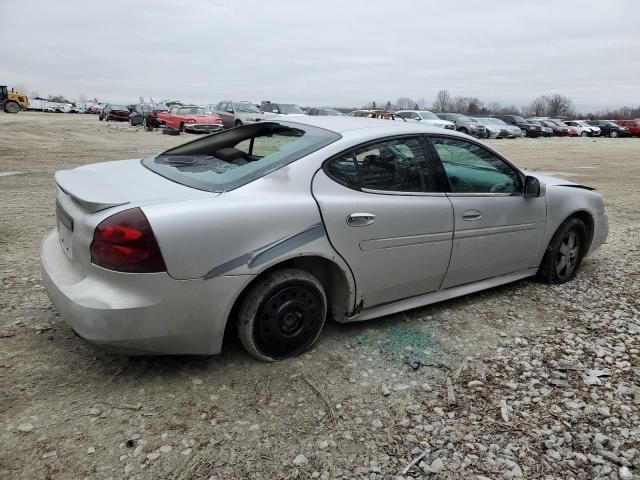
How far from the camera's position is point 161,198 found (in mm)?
2580

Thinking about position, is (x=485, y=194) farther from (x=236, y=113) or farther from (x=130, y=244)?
(x=236, y=113)

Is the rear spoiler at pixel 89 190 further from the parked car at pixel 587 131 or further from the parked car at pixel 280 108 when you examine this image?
the parked car at pixel 587 131

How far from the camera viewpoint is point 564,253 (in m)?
4.41

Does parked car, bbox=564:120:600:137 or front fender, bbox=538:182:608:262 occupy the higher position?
parked car, bbox=564:120:600:137

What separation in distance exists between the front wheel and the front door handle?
0.40 metres

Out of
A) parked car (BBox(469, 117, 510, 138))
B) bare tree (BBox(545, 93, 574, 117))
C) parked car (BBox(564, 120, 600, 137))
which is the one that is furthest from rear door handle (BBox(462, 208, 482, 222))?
bare tree (BBox(545, 93, 574, 117))

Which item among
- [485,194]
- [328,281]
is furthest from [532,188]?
[328,281]

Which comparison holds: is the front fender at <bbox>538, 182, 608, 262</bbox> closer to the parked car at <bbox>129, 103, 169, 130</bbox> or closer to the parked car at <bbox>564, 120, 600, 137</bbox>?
the parked car at <bbox>129, 103, 169, 130</bbox>

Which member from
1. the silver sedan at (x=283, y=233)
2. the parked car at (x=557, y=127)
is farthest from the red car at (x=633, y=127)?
the silver sedan at (x=283, y=233)

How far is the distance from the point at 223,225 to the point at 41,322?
5.52 ft

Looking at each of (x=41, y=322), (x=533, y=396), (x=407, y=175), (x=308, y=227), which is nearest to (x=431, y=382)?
(x=533, y=396)

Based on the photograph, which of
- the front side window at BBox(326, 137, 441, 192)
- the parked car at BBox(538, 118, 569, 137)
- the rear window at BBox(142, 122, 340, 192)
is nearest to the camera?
the rear window at BBox(142, 122, 340, 192)

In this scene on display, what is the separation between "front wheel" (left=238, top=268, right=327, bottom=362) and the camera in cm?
275

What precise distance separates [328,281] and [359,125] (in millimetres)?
1094
